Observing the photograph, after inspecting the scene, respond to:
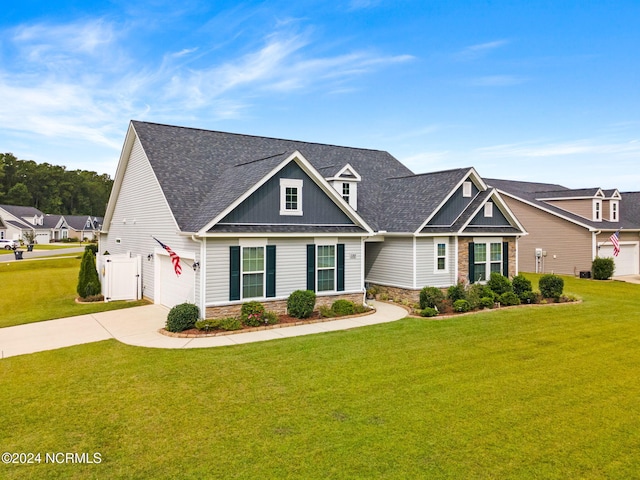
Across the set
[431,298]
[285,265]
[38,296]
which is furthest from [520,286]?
[38,296]

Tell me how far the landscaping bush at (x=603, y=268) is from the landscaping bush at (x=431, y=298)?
16.2 meters

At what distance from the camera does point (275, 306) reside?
51.5ft

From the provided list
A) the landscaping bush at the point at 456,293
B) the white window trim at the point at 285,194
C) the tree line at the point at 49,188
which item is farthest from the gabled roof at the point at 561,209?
the tree line at the point at 49,188

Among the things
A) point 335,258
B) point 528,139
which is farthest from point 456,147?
point 335,258

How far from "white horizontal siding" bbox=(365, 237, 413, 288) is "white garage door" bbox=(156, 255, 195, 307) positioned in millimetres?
9344

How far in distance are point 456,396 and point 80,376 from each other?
8.05 meters

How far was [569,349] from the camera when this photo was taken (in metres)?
11.9

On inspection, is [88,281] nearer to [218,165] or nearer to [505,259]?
[218,165]

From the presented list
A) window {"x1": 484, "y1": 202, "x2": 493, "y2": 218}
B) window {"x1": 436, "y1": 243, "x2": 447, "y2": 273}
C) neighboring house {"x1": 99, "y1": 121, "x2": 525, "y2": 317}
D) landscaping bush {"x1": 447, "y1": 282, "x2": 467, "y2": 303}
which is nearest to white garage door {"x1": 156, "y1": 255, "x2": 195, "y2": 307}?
neighboring house {"x1": 99, "y1": 121, "x2": 525, "y2": 317}

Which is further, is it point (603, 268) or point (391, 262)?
point (603, 268)

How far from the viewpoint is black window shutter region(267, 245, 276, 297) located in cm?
1552

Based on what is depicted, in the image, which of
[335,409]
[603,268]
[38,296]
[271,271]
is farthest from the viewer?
[603,268]

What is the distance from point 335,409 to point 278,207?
9.38 metres

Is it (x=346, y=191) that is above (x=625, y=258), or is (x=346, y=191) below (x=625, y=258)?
above
